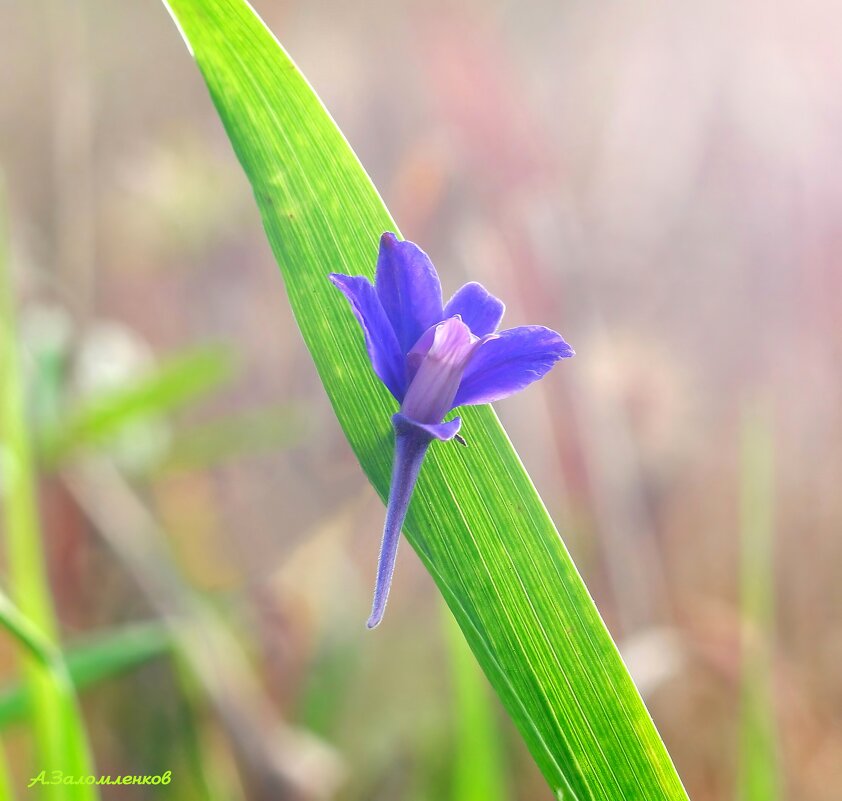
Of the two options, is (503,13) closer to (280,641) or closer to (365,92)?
(365,92)

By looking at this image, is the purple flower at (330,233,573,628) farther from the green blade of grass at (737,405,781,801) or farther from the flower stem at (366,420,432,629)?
the green blade of grass at (737,405,781,801)

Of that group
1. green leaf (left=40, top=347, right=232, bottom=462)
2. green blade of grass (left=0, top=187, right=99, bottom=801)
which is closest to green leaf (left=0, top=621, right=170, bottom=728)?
green blade of grass (left=0, top=187, right=99, bottom=801)

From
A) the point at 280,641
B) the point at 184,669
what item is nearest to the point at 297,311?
the point at 184,669

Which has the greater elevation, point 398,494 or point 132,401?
point 398,494

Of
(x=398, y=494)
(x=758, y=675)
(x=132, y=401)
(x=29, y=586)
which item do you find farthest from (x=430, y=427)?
(x=132, y=401)

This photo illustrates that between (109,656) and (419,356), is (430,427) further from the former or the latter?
(109,656)

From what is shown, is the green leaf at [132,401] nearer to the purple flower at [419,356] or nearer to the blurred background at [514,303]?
the blurred background at [514,303]

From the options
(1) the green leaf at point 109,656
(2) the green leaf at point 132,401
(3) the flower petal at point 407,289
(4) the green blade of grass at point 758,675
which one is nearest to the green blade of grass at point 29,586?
(1) the green leaf at point 109,656
